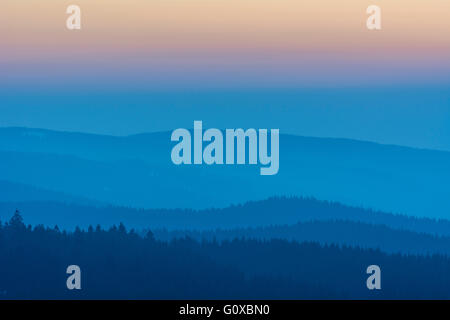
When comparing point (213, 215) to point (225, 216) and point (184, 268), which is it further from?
point (184, 268)

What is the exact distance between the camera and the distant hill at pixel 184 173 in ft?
62.7

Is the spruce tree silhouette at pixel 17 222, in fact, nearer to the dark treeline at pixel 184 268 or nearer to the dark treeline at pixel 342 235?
the dark treeline at pixel 184 268

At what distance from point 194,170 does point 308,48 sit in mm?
1607

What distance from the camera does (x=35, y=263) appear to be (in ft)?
62.7

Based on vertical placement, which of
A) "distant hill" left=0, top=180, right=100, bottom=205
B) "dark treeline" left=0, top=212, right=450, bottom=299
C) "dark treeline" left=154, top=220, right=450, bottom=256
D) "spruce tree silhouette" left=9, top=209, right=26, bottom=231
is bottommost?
"dark treeline" left=0, top=212, right=450, bottom=299

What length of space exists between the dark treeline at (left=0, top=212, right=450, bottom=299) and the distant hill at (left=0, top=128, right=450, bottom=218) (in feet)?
1.34

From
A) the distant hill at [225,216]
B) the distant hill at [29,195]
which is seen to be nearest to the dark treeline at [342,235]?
the distant hill at [225,216]

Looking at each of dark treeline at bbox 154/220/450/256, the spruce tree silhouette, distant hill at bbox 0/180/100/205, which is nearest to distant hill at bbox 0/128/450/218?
distant hill at bbox 0/180/100/205

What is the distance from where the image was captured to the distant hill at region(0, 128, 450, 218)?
19.1 metres

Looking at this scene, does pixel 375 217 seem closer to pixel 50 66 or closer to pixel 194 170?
pixel 194 170

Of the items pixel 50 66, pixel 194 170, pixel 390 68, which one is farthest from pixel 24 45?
pixel 390 68

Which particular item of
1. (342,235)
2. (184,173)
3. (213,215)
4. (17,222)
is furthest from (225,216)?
(17,222)

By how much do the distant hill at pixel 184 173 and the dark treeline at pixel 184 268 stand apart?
409 millimetres

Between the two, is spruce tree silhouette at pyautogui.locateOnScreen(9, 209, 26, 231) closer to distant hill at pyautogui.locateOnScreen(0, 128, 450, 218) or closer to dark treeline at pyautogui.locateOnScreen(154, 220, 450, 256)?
distant hill at pyautogui.locateOnScreen(0, 128, 450, 218)
